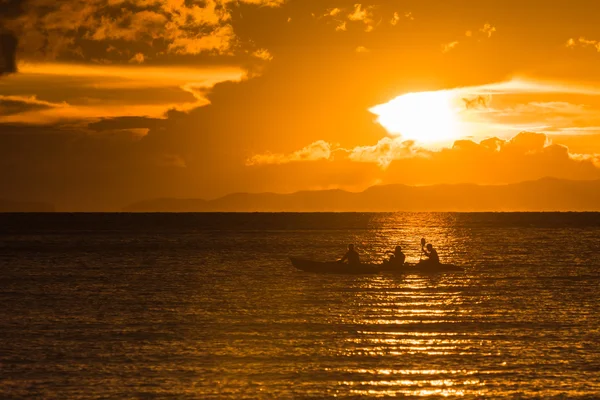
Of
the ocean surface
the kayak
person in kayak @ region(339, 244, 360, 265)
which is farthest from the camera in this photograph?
the kayak

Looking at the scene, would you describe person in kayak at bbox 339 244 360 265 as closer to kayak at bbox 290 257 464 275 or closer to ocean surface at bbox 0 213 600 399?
kayak at bbox 290 257 464 275

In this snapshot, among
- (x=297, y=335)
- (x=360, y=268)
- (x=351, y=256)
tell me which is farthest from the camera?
(x=360, y=268)

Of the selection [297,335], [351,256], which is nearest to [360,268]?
[351,256]

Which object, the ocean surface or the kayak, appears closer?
the ocean surface

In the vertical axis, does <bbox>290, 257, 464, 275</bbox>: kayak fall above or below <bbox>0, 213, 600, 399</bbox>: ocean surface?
above

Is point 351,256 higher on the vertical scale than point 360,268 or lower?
higher

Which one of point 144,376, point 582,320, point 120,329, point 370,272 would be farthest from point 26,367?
point 370,272

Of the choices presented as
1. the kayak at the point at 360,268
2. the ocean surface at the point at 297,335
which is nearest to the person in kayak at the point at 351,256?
the kayak at the point at 360,268

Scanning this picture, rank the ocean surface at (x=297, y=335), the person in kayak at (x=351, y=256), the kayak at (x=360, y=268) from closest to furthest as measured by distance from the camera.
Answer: the ocean surface at (x=297, y=335), the person in kayak at (x=351, y=256), the kayak at (x=360, y=268)

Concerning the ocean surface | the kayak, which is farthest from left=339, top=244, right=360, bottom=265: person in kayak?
the ocean surface

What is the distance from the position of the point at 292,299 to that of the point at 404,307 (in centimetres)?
712

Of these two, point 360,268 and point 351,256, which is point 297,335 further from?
point 360,268

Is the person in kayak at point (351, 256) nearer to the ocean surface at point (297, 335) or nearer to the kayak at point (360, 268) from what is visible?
the kayak at point (360, 268)

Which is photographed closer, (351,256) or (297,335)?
(297,335)
